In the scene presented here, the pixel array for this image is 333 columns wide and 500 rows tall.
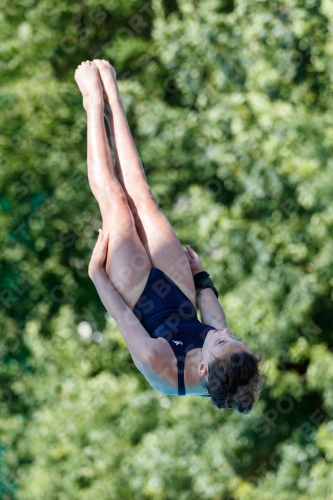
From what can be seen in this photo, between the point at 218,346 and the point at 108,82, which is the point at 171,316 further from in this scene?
the point at 108,82

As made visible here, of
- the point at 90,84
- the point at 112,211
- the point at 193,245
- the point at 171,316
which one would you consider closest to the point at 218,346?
the point at 171,316

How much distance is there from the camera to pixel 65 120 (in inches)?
327

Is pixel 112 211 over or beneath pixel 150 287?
over

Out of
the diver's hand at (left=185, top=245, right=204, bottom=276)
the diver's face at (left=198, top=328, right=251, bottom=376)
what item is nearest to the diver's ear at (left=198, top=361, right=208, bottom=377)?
the diver's face at (left=198, top=328, right=251, bottom=376)

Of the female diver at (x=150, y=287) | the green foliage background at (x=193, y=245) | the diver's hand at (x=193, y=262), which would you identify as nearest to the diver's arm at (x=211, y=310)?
the female diver at (x=150, y=287)

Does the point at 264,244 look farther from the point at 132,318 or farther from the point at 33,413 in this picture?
the point at 132,318

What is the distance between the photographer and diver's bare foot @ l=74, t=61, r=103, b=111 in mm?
4039

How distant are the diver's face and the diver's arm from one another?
25 cm

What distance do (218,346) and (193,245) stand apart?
14.7ft

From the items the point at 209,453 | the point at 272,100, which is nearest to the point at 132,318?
the point at 209,453

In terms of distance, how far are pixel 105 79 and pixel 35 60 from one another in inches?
169

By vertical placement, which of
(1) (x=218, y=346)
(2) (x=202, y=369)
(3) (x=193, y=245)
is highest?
(1) (x=218, y=346)

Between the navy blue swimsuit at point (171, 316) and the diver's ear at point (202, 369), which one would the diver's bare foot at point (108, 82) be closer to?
the navy blue swimsuit at point (171, 316)

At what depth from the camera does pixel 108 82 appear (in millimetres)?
4137
